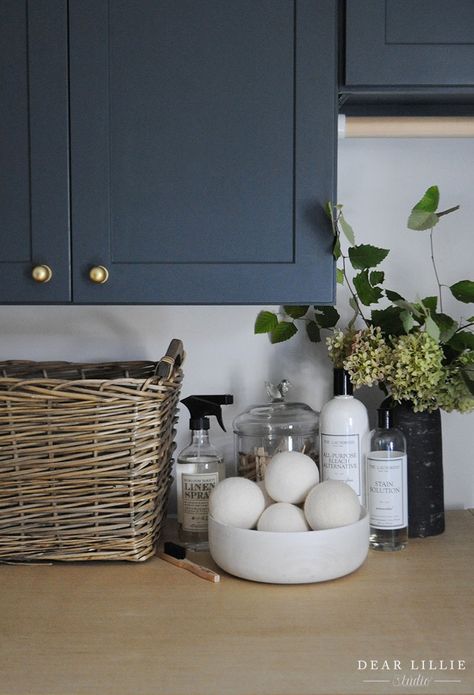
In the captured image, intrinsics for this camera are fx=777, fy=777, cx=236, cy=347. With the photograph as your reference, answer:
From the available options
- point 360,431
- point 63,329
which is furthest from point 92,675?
point 63,329

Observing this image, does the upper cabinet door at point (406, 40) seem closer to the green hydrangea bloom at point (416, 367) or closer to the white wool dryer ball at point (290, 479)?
the green hydrangea bloom at point (416, 367)

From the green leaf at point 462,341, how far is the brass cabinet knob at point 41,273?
70 centimetres

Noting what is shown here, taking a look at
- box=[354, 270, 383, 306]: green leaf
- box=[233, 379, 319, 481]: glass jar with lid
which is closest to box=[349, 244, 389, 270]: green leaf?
box=[354, 270, 383, 306]: green leaf

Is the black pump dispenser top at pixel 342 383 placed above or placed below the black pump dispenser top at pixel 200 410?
above

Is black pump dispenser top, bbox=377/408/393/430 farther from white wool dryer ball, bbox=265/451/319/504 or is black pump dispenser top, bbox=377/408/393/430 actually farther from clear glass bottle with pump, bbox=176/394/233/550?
clear glass bottle with pump, bbox=176/394/233/550

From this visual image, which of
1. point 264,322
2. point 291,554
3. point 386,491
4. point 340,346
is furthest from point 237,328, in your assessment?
point 291,554

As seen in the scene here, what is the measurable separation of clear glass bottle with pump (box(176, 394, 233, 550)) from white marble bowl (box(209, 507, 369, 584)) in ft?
0.57

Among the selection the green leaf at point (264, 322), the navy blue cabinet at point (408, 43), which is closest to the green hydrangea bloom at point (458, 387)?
the green leaf at point (264, 322)

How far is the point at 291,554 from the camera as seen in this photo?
3.71 ft

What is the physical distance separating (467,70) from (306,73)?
26 centimetres

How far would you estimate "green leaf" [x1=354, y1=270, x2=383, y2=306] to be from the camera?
56.0 inches

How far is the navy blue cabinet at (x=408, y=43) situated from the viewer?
1.21m

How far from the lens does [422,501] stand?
1391 millimetres

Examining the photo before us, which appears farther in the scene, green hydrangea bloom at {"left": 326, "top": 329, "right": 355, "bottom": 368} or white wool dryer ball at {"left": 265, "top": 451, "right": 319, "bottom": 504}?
green hydrangea bloom at {"left": 326, "top": 329, "right": 355, "bottom": 368}
